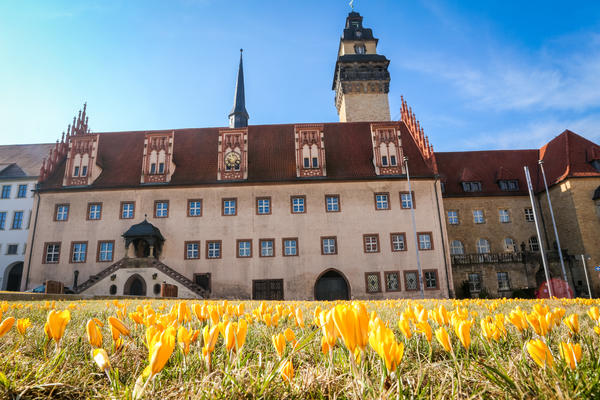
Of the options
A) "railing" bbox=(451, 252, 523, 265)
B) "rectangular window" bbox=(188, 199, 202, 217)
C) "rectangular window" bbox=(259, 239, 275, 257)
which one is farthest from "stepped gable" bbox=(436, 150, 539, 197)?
"rectangular window" bbox=(188, 199, 202, 217)

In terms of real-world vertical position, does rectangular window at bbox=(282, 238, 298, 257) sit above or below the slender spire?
below

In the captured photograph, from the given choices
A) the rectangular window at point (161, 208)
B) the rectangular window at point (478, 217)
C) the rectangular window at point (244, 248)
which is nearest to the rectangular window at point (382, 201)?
the rectangular window at point (244, 248)

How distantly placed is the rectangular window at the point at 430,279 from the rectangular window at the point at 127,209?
2349cm

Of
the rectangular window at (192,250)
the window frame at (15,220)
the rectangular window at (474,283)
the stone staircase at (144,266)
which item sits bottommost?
the rectangular window at (474,283)

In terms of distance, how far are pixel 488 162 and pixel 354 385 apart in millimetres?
44465

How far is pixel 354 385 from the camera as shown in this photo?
1.32 meters

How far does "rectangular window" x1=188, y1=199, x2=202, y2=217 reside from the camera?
1107 inches

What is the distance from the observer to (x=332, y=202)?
93.7ft

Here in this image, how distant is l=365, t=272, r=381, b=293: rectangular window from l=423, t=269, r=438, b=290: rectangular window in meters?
3.65

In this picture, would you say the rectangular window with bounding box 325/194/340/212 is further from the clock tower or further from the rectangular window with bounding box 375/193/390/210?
the clock tower

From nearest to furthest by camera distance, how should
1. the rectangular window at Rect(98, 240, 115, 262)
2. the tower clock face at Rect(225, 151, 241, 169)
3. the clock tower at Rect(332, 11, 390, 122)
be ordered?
the rectangular window at Rect(98, 240, 115, 262) → the tower clock face at Rect(225, 151, 241, 169) → the clock tower at Rect(332, 11, 390, 122)

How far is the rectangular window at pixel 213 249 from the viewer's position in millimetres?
27095

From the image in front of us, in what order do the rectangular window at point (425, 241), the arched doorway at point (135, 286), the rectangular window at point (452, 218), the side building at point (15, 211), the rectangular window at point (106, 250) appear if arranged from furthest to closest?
1. the rectangular window at point (452, 218)
2. the side building at point (15, 211)
3. the rectangular window at point (425, 241)
4. the rectangular window at point (106, 250)
5. the arched doorway at point (135, 286)

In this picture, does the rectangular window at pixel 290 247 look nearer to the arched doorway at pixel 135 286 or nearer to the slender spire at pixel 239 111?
the arched doorway at pixel 135 286
